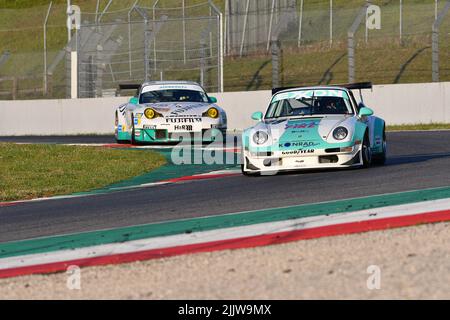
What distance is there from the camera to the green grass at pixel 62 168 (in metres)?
13.2

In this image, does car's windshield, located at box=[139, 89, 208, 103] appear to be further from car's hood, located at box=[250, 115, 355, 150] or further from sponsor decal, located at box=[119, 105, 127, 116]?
car's hood, located at box=[250, 115, 355, 150]

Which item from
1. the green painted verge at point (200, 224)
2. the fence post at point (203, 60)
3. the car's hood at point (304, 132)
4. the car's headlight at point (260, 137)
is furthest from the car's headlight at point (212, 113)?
the green painted verge at point (200, 224)

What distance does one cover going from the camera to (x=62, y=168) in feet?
51.4

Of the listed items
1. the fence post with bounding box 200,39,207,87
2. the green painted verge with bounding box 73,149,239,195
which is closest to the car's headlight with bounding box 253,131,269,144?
the green painted verge with bounding box 73,149,239,195

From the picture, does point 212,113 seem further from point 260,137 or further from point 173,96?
point 260,137

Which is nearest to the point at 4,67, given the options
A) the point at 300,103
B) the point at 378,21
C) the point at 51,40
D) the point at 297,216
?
the point at 51,40

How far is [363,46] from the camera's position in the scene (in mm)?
32781

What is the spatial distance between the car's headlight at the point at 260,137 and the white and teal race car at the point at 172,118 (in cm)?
672

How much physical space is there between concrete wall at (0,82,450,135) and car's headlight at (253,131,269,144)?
492 inches

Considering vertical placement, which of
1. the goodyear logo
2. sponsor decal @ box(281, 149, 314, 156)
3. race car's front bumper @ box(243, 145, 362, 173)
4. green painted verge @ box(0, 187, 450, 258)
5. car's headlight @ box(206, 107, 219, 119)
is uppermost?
car's headlight @ box(206, 107, 219, 119)

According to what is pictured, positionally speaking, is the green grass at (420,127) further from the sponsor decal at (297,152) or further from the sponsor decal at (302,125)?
the sponsor decal at (297,152)

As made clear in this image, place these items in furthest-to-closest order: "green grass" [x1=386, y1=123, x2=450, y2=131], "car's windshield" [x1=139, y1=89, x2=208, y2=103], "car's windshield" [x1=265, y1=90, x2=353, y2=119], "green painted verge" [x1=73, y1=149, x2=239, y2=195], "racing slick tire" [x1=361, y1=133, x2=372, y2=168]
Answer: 1. "green grass" [x1=386, y1=123, x2=450, y2=131]
2. "car's windshield" [x1=139, y1=89, x2=208, y2=103]
3. "car's windshield" [x1=265, y1=90, x2=353, y2=119]
4. "green painted verge" [x1=73, y1=149, x2=239, y2=195]
5. "racing slick tire" [x1=361, y1=133, x2=372, y2=168]

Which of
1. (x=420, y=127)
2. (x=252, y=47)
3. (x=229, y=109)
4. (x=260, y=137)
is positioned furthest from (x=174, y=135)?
(x=252, y=47)

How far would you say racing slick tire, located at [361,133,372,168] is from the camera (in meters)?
12.9
